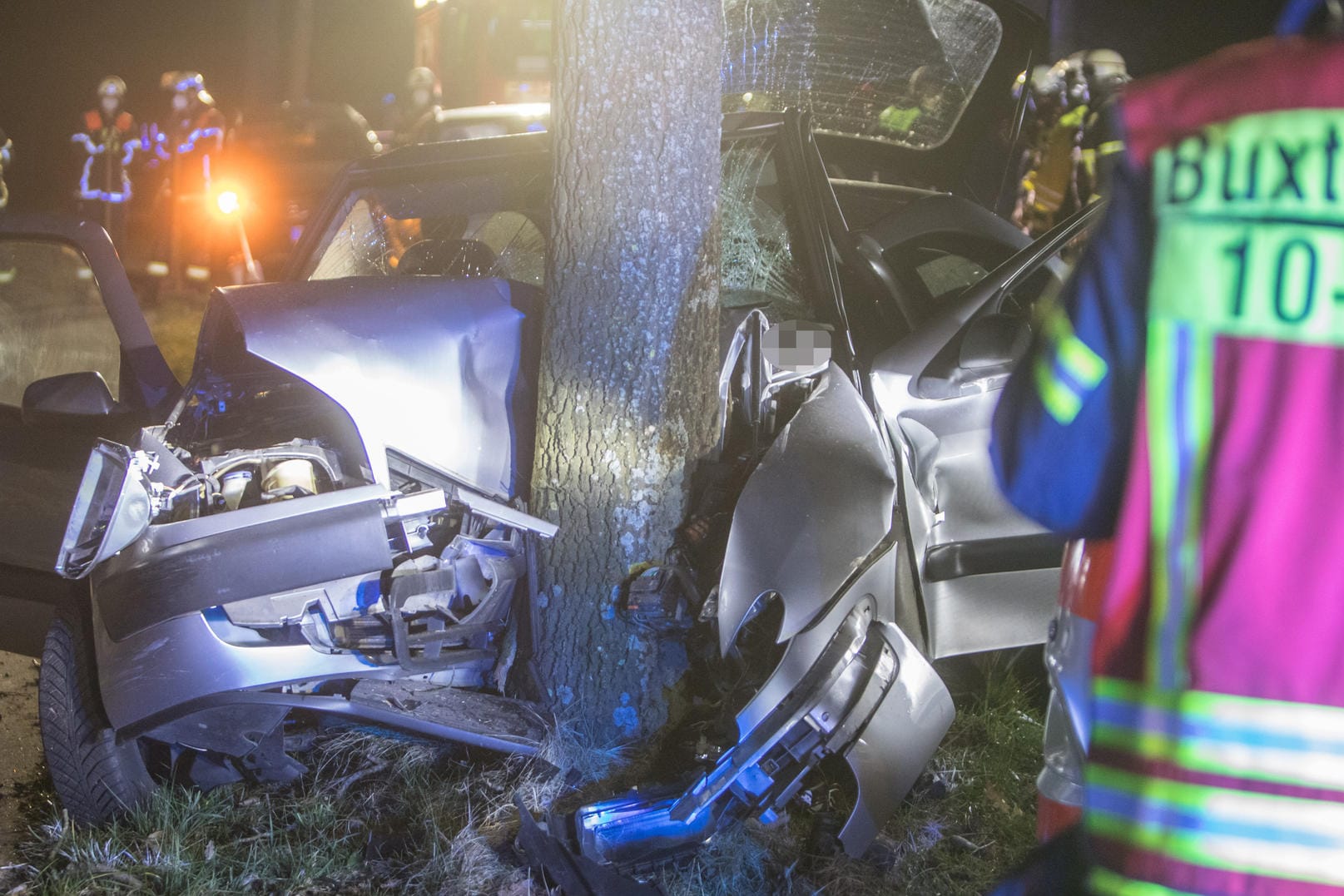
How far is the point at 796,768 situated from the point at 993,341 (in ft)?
3.63

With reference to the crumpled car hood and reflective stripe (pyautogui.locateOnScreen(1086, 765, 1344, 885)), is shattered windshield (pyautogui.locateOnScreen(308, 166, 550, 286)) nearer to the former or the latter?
the crumpled car hood

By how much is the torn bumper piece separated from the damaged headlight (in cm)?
118

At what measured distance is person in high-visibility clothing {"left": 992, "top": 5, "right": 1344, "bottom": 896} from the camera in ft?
3.02

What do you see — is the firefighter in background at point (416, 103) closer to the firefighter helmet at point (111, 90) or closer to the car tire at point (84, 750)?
the firefighter helmet at point (111, 90)

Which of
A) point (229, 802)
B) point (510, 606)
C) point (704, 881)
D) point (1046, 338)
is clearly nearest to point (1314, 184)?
point (1046, 338)

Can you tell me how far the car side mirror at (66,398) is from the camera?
287cm

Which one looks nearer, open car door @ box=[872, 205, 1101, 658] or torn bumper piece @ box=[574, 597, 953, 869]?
torn bumper piece @ box=[574, 597, 953, 869]

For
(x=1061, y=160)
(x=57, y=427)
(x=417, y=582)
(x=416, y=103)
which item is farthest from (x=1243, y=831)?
(x=416, y=103)

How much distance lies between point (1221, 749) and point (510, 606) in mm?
2087

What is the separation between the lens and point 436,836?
2561 millimetres

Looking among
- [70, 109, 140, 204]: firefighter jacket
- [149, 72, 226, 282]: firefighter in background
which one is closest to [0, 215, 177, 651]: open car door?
[149, 72, 226, 282]: firefighter in background

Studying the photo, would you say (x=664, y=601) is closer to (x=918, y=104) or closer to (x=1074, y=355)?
(x=1074, y=355)

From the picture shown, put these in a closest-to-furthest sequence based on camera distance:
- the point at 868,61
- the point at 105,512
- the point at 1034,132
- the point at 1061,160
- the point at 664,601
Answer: the point at 105,512, the point at 664,601, the point at 868,61, the point at 1061,160, the point at 1034,132

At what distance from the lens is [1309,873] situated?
0.93 metres
